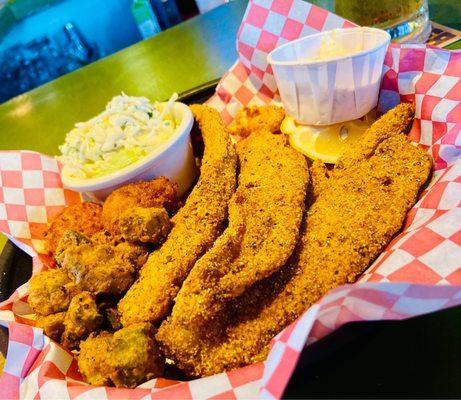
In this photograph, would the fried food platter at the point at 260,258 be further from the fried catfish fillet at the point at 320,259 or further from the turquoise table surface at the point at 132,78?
the turquoise table surface at the point at 132,78

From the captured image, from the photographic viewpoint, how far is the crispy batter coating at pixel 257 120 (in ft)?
6.36

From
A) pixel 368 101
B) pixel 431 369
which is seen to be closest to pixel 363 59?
pixel 368 101

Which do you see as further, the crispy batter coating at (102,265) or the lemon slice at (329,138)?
the lemon slice at (329,138)

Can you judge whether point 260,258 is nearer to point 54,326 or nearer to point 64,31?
point 54,326

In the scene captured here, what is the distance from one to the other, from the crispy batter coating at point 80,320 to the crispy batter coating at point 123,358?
0.19ft

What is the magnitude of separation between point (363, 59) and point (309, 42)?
0.34m

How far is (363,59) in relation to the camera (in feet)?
5.03

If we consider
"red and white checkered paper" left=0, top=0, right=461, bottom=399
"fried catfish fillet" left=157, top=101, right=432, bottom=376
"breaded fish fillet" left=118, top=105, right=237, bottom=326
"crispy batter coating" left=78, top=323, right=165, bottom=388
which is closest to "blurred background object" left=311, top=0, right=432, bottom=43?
"red and white checkered paper" left=0, top=0, right=461, bottom=399

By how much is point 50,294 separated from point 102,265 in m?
0.18

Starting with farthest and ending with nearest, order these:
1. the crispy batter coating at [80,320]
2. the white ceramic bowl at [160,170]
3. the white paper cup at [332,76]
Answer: the white ceramic bowl at [160,170], the white paper cup at [332,76], the crispy batter coating at [80,320]

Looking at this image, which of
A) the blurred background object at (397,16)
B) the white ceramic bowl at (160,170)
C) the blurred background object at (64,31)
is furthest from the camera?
the blurred background object at (64,31)

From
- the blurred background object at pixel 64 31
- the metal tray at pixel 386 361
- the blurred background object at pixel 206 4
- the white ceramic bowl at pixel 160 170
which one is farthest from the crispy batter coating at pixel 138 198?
the blurred background object at pixel 64 31

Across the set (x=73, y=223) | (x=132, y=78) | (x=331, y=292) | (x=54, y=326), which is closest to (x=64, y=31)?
(x=132, y=78)

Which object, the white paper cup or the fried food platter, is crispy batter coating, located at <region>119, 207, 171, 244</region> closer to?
the fried food platter
